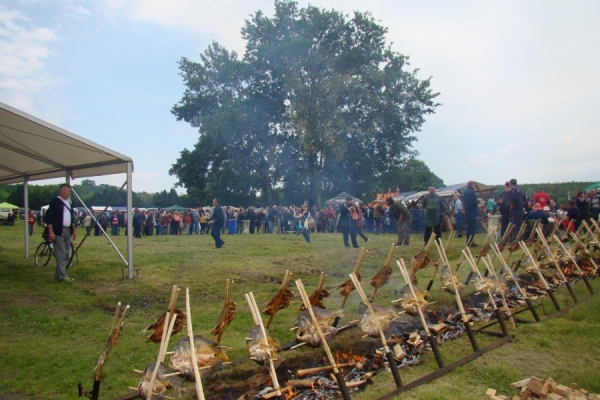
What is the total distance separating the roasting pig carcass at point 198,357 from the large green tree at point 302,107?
27004mm

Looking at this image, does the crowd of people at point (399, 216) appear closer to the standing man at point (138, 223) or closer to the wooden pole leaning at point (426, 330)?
the standing man at point (138, 223)

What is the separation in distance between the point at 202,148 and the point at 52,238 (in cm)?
2697

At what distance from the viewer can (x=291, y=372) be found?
169 inches

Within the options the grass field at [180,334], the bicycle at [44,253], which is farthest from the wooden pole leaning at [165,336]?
the bicycle at [44,253]

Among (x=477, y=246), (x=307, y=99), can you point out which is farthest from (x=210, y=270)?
(x=307, y=99)

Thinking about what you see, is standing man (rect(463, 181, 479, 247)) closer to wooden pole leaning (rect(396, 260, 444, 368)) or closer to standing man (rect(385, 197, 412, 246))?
standing man (rect(385, 197, 412, 246))

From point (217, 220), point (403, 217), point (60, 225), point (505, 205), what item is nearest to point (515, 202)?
point (505, 205)

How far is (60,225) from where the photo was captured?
8.24 m

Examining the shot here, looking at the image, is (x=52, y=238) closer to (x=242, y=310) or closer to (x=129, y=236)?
(x=129, y=236)

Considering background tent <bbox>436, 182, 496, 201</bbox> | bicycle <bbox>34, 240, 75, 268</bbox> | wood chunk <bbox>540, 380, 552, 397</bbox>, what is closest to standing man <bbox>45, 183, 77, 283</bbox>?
bicycle <bbox>34, 240, 75, 268</bbox>

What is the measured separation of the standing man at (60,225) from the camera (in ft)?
26.9

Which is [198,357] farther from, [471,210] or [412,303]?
[471,210]

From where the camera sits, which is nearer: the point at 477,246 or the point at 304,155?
the point at 477,246

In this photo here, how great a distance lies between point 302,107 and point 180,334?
83.2ft
